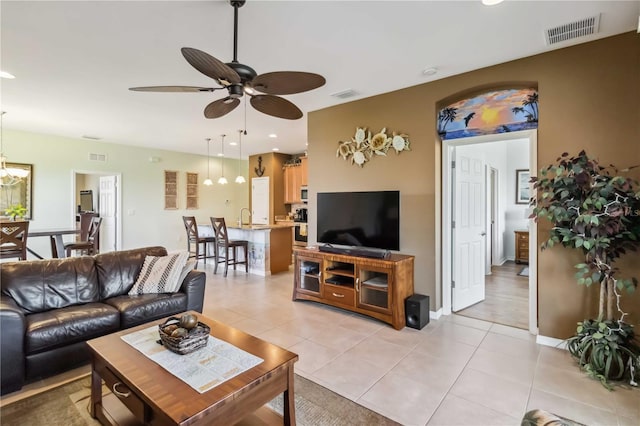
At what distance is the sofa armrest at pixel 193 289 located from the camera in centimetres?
334

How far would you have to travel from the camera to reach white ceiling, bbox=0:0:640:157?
2.35m

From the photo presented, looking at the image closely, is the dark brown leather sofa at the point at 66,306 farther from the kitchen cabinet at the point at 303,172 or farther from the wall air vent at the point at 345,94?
the kitchen cabinet at the point at 303,172

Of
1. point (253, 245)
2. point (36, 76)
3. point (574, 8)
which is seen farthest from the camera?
point (253, 245)

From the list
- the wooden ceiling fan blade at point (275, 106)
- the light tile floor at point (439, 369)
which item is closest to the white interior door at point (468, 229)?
the light tile floor at point (439, 369)

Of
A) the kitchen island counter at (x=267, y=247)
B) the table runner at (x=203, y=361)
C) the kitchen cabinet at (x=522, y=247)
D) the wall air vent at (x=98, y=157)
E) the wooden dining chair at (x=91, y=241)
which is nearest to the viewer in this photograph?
the table runner at (x=203, y=361)

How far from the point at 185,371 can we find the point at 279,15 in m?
2.44

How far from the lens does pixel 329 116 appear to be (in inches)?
185

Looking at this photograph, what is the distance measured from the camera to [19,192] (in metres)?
6.03

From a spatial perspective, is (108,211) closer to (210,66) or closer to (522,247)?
(210,66)

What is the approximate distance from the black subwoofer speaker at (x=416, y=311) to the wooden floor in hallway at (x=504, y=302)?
674mm

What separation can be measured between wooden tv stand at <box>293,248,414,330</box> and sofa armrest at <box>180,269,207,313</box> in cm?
139

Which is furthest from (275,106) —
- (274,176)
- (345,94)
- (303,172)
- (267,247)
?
(274,176)

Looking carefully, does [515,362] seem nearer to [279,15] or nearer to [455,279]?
[455,279]

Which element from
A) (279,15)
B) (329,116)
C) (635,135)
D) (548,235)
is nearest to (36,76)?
(279,15)
